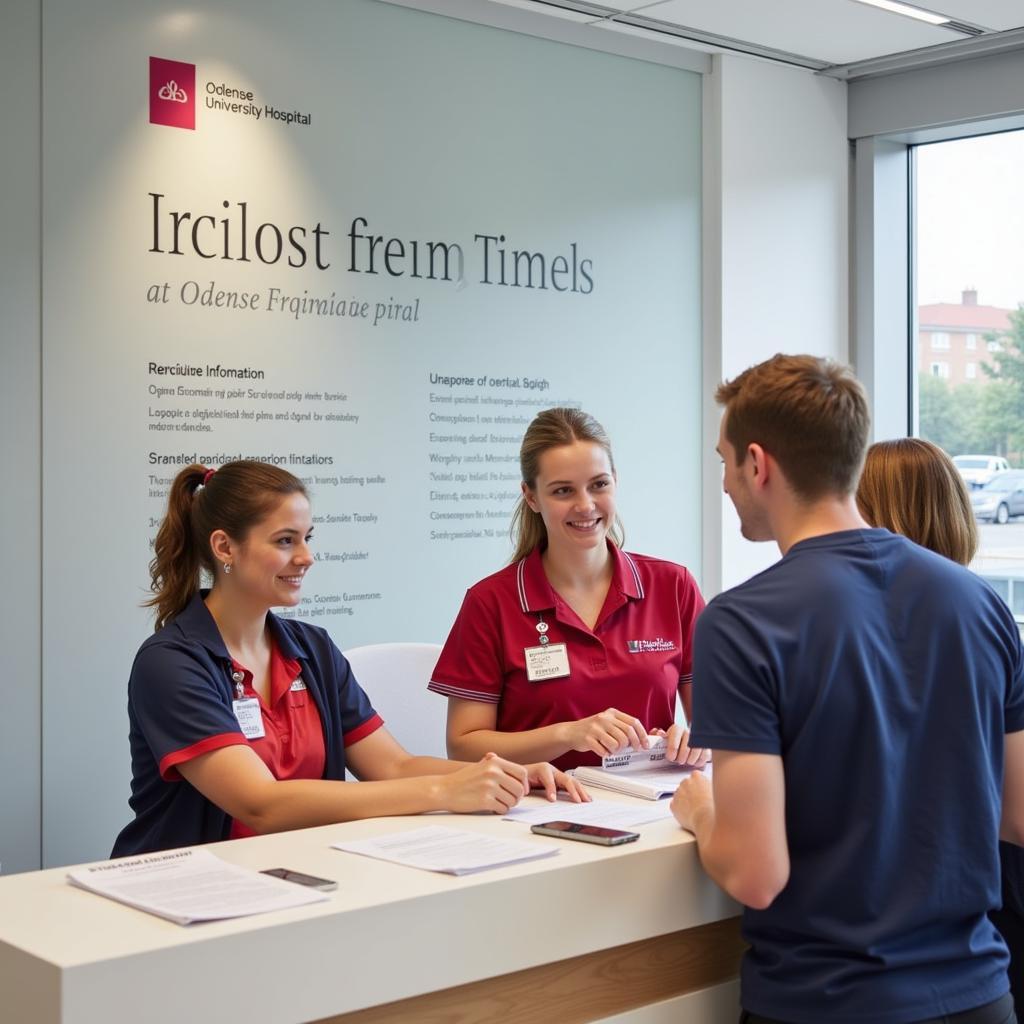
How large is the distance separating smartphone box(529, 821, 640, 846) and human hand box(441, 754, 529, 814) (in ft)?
0.43

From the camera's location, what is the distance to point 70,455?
11.6 feet

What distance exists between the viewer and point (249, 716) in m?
2.54

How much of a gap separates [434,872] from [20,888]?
20.7 inches

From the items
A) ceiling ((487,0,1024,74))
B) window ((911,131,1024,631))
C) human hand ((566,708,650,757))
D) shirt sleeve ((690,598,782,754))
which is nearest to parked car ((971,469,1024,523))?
window ((911,131,1024,631))

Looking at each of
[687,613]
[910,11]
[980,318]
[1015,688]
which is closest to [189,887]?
[1015,688]

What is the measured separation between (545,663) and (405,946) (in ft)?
4.12

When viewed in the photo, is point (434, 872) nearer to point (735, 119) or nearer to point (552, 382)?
point (552, 382)

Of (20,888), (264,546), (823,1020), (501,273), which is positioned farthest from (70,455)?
(823,1020)

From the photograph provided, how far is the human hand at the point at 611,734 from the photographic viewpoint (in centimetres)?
248

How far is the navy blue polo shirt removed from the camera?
237 centimetres

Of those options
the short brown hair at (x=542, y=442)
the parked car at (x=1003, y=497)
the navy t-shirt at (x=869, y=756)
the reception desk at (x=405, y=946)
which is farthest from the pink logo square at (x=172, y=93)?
the parked car at (x=1003, y=497)

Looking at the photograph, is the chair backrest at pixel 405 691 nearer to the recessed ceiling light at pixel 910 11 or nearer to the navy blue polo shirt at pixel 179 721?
the navy blue polo shirt at pixel 179 721

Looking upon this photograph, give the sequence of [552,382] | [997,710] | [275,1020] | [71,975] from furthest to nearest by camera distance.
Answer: [552,382]
[997,710]
[275,1020]
[71,975]

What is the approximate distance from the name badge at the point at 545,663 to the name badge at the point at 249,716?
0.58 meters
